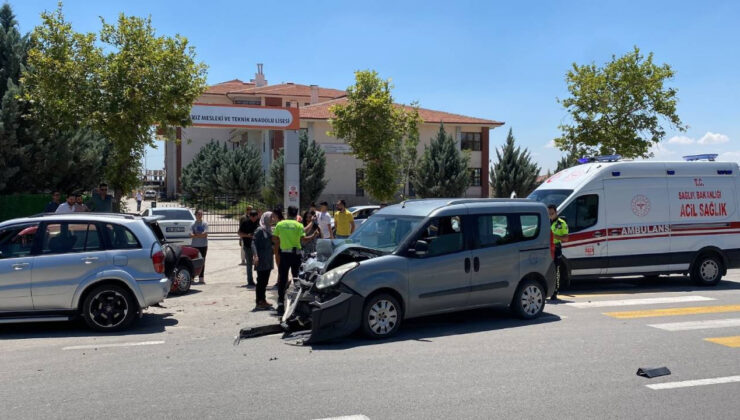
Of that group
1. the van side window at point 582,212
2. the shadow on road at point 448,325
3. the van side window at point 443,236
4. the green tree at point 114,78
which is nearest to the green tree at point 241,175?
the green tree at point 114,78

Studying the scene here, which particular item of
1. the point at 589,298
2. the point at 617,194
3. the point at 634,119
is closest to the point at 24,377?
the point at 589,298

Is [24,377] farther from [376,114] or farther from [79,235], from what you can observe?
[376,114]

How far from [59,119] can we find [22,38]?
28.6 feet

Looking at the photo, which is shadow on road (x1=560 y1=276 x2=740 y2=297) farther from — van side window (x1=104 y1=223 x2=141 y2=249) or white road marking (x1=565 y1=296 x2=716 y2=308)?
van side window (x1=104 y1=223 x2=141 y2=249)

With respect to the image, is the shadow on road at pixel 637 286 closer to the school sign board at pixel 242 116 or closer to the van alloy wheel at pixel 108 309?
the van alloy wheel at pixel 108 309

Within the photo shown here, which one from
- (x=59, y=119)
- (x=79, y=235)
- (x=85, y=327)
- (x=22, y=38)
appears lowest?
(x=85, y=327)

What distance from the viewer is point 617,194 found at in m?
12.6

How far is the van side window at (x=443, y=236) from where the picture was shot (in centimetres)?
858

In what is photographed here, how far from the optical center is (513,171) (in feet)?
142

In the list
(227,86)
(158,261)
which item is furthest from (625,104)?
(227,86)

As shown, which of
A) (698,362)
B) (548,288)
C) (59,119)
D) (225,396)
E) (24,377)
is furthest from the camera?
(59,119)

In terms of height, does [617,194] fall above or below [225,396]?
above

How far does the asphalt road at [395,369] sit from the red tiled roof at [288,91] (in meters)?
47.1

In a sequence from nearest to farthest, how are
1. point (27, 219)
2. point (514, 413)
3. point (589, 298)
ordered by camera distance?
point (514, 413) → point (27, 219) → point (589, 298)
